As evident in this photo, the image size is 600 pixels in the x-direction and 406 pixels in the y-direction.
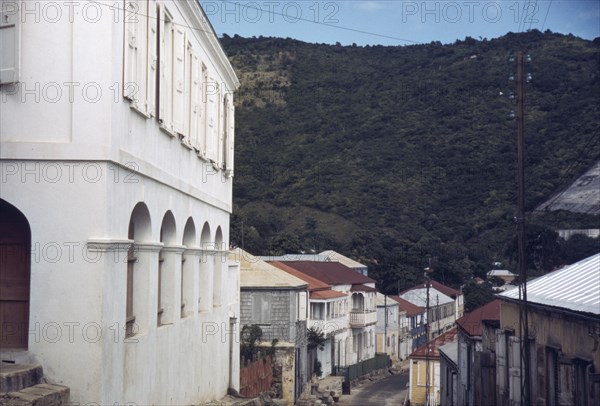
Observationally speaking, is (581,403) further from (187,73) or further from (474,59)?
(474,59)

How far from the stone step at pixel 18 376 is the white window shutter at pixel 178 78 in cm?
539

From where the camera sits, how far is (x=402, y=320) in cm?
7656

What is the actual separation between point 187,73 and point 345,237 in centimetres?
7641

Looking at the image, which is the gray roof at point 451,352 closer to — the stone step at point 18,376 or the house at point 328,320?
the house at point 328,320

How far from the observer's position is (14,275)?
11875 mm

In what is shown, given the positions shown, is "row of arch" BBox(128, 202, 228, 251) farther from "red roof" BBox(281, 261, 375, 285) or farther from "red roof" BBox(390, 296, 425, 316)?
"red roof" BBox(390, 296, 425, 316)

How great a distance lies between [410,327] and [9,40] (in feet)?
233

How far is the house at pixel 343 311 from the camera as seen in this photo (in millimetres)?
54344

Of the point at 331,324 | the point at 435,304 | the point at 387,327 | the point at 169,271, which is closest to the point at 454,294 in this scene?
the point at 435,304

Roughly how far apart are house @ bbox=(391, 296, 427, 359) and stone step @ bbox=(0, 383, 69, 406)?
65.8 meters

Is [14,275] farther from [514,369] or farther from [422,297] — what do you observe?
[422,297]

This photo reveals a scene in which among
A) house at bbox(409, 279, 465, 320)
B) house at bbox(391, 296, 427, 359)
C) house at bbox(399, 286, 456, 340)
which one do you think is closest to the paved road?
house at bbox(391, 296, 427, 359)

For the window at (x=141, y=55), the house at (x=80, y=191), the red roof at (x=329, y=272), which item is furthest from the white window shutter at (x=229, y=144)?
the red roof at (x=329, y=272)

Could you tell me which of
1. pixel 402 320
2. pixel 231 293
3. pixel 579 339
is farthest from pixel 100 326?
pixel 402 320
